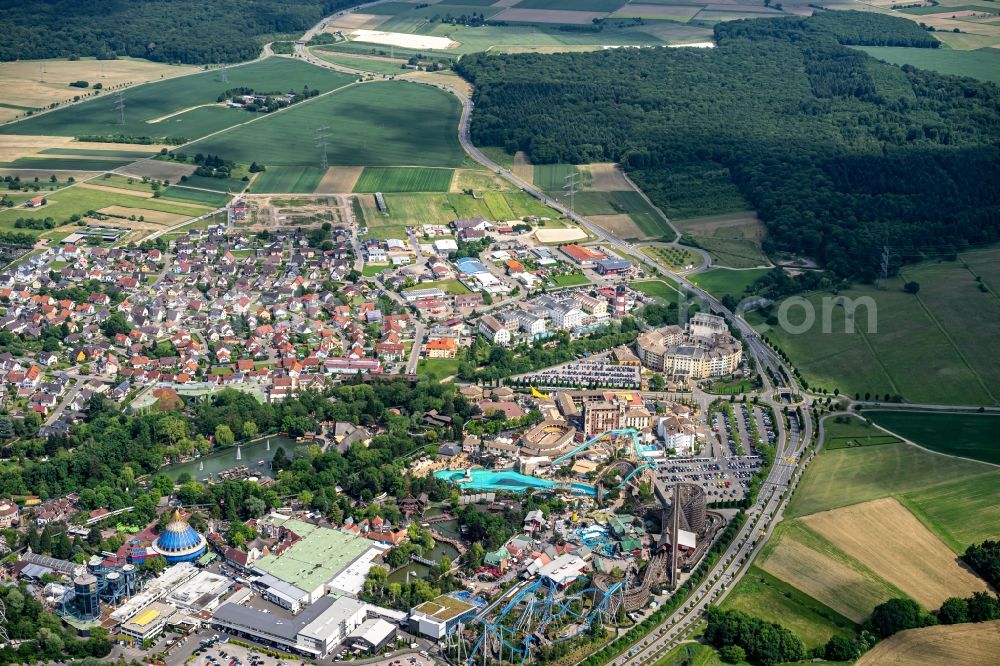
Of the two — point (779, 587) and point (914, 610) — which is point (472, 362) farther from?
point (914, 610)

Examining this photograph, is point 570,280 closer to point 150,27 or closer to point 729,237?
point 729,237

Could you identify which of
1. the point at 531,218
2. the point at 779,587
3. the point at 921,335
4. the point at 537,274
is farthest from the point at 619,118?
the point at 779,587

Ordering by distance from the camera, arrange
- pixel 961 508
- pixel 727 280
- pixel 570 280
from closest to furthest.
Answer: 1. pixel 961 508
2. pixel 570 280
3. pixel 727 280

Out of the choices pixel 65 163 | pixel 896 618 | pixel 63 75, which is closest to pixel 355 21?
pixel 63 75

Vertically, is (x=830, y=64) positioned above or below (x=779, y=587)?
above

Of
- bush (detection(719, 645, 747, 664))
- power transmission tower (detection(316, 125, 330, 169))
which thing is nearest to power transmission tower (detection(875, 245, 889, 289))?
bush (detection(719, 645, 747, 664))

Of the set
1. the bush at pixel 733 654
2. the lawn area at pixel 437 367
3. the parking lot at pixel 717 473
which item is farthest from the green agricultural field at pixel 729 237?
the bush at pixel 733 654
